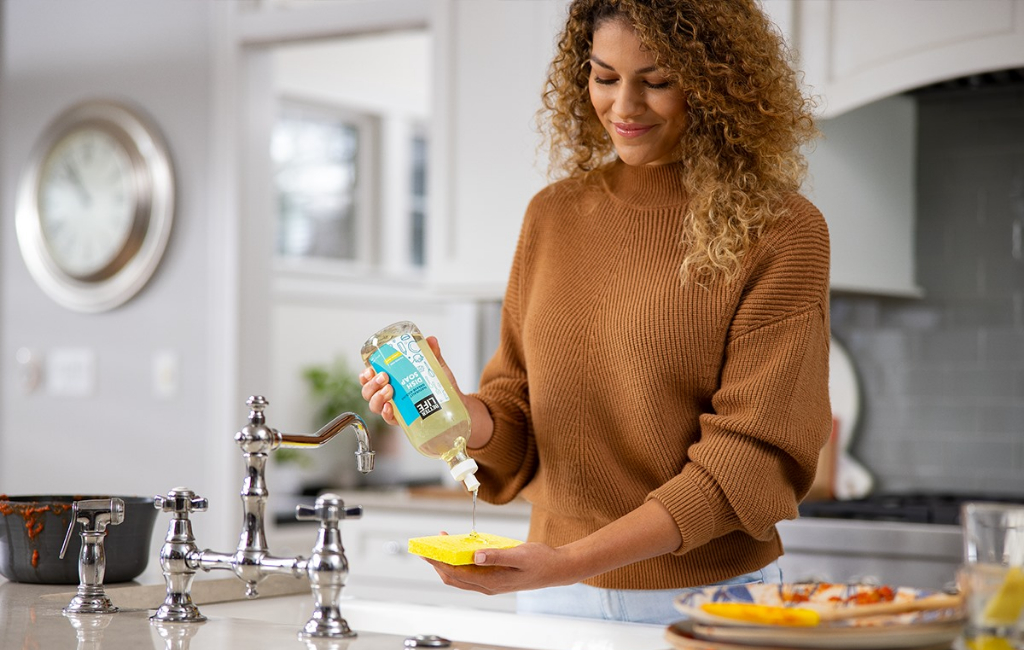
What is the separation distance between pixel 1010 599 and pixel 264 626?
79 centimetres

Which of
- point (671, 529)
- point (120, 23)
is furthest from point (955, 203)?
point (120, 23)

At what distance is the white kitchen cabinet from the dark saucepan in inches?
59.1

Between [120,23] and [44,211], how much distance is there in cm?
64

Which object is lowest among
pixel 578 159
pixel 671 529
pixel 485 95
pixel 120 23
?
pixel 671 529

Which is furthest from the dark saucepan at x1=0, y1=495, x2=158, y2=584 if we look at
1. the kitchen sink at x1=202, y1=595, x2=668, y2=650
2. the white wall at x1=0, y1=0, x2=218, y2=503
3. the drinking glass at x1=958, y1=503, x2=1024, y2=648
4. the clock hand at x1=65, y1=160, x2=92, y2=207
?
the clock hand at x1=65, y1=160, x2=92, y2=207

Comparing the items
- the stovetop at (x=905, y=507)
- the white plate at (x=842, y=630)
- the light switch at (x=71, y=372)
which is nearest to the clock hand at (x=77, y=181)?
the light switch at (x=71, y=372)

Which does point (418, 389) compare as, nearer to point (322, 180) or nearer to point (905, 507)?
point (905, 507)

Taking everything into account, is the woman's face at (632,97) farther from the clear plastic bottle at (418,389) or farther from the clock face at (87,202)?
the clock face at (87,202)

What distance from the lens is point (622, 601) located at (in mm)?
1688

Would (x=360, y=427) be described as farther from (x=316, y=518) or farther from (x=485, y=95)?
(x=485, y=95)

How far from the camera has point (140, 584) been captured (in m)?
1.73

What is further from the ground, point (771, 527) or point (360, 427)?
point (360, 427)

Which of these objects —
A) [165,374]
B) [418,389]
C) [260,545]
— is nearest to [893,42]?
[418,389]

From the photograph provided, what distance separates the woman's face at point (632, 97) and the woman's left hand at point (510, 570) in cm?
58
